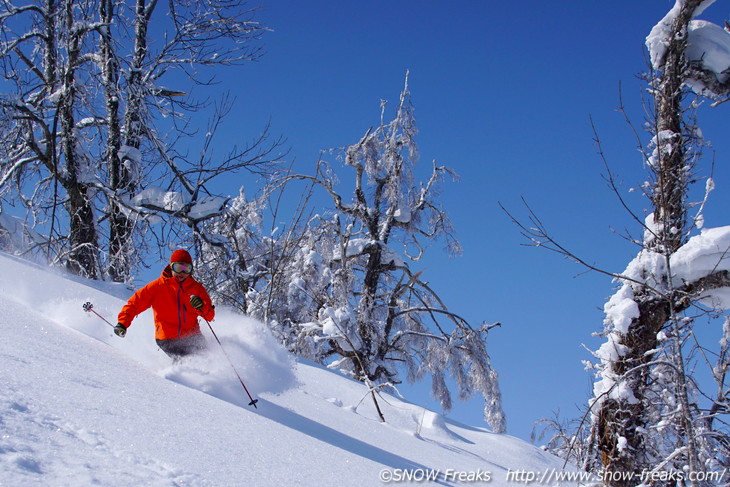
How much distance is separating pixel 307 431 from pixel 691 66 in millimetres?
4874

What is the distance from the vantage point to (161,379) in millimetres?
4109

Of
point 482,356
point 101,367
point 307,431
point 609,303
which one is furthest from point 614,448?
point 482,356

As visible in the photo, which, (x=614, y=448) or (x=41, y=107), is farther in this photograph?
(x=41, y=107)

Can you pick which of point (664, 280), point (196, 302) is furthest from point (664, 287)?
point (196, 302)

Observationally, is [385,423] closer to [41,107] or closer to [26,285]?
[26,285]

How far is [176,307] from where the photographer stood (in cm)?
533

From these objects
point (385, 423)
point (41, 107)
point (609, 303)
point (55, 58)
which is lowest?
point (385, 423)

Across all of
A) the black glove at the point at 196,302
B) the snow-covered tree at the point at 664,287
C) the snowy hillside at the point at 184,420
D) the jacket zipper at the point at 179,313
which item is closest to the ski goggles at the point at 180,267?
the jacket zipper at the point at 179,313

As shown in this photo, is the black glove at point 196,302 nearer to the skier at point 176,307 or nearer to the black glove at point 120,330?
the skier at point 176,307

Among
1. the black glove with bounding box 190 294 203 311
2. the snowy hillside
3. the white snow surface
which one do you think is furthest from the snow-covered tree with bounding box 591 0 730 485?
the black glove with bounding box 190 294 203 311

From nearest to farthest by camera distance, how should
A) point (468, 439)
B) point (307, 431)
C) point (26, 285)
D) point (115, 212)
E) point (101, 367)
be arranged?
point (101, 367) → point (307, 431) → point (26, 285) → point (468, 439) → point (115, 212)

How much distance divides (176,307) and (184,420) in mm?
2369

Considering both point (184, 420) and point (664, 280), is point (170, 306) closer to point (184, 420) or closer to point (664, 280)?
point (184, 420)

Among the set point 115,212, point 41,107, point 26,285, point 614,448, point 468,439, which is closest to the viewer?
point 614,448
